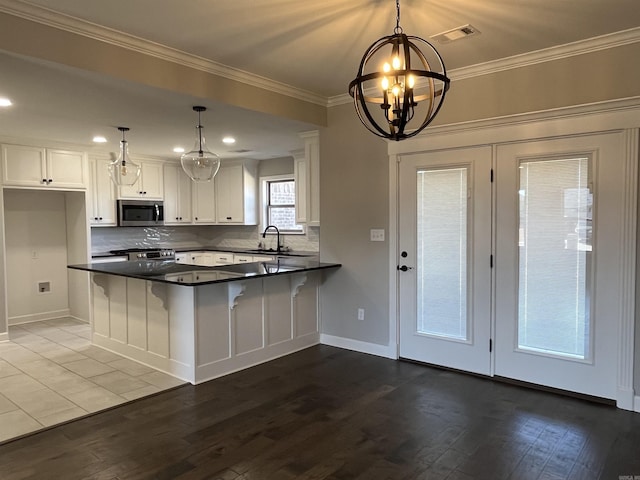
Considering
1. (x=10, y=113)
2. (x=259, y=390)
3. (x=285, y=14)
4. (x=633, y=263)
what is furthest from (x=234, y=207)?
(x=633, y=263)

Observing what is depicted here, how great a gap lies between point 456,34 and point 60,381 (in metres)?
4.08

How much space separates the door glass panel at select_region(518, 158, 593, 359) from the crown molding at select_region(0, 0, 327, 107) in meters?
2.32

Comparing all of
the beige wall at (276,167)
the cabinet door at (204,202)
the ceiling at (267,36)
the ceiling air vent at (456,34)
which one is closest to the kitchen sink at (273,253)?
the cabinet door at (204,202)

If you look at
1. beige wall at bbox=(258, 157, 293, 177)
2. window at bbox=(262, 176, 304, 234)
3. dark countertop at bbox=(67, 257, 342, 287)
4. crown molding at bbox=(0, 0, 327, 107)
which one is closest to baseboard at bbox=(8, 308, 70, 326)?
dark countertop at bbox=(67, 257, 342, 287)

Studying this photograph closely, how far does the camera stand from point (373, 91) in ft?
13.9

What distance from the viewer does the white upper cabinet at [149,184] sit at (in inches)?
263

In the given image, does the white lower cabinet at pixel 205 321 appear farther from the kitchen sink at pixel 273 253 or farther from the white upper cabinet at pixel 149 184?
the white upper cabinet at pixel 149 184

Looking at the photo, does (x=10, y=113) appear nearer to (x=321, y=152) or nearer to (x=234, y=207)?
(x=321, y=152)

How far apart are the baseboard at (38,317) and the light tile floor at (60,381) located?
81cm

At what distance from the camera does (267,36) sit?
300cm

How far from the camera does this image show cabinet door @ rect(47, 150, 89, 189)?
555 cm

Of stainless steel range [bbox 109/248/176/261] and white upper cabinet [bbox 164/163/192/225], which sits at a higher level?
white upper cabinet [bbox 164/163/192/225]

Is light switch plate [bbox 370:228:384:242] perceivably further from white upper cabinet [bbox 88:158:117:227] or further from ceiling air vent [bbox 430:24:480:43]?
white upper cabinet [bbox 88:158:117:227]

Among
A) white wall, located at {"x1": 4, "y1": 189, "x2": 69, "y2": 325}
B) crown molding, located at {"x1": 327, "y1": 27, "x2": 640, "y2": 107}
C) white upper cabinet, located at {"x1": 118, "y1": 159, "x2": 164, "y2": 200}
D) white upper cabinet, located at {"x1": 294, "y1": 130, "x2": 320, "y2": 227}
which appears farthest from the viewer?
white upper cabinet, located at {"x1": 118, "y1": 159, "x2": 164, "y2": 200}
